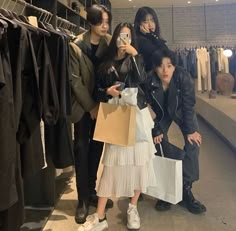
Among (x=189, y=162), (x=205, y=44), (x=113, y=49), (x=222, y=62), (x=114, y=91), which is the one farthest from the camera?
(x=205, y=44)

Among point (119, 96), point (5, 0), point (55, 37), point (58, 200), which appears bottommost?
point (58, 200)

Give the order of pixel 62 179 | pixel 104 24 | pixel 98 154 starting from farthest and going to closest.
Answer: pixel 62 179, pixel 98 154, pixel 104 24

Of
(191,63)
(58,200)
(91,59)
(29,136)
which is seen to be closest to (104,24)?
(91,59)

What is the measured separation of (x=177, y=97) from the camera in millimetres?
2289

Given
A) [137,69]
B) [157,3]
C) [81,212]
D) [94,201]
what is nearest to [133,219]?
[81,212]

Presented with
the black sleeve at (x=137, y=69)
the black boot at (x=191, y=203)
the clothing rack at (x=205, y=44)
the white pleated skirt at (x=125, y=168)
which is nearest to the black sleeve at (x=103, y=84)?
the black sleeve at (x=137, y=69)

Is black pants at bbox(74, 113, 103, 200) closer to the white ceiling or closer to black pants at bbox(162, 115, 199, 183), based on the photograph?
black pants at bbox(162, 115, 199, 183)

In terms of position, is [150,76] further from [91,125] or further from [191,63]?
[191,63]

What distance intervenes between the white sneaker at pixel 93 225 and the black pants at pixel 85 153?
0.94 ft

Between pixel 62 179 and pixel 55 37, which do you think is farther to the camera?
pixel 62 179

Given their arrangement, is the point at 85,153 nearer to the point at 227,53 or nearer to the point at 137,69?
the point at 137,69

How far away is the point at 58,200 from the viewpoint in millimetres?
2504

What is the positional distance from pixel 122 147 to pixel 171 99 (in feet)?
2.08

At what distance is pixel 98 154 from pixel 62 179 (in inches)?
33.8
